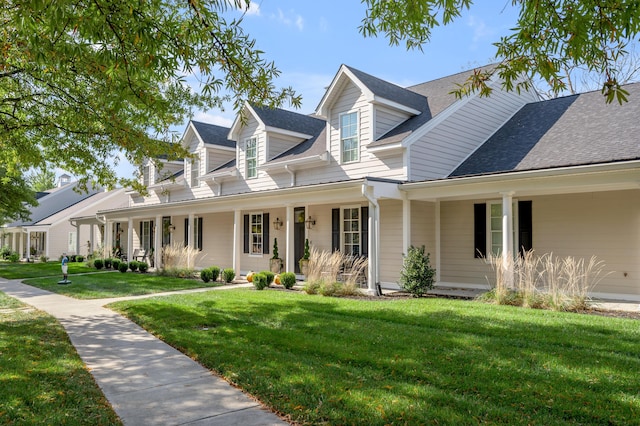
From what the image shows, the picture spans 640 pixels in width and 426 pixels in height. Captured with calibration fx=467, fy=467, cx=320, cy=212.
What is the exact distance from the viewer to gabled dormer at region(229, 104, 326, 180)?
55.1 ft

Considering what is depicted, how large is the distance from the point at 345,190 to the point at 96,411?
870cm

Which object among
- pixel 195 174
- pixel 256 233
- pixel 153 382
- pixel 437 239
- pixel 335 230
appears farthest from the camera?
pixel 195 174

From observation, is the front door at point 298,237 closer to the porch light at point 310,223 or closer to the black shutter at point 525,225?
the porch light at point 310,223

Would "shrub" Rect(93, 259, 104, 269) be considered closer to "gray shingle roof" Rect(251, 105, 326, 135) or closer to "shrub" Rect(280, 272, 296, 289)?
"gray shingle roof" Rect(251, 105, 326, 135)

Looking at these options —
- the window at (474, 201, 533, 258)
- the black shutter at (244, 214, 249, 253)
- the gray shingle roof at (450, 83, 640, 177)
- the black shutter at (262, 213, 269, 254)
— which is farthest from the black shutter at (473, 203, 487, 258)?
the black shutter at (244, 214, 249, 253)

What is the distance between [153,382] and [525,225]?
9.97m

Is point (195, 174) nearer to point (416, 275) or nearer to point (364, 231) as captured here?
point (364, 231)

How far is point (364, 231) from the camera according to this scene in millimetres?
13648

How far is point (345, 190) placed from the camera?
1201 centimetres

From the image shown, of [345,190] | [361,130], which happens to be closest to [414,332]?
[345,190]

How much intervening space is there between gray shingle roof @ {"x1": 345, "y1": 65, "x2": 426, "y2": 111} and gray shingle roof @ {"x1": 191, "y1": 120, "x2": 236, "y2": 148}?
8.11 metres

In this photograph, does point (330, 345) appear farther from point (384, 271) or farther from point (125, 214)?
point (125, 214)

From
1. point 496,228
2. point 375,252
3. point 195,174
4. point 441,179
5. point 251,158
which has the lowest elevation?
point 375,252

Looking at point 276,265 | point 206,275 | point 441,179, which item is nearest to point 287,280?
point 276,265
